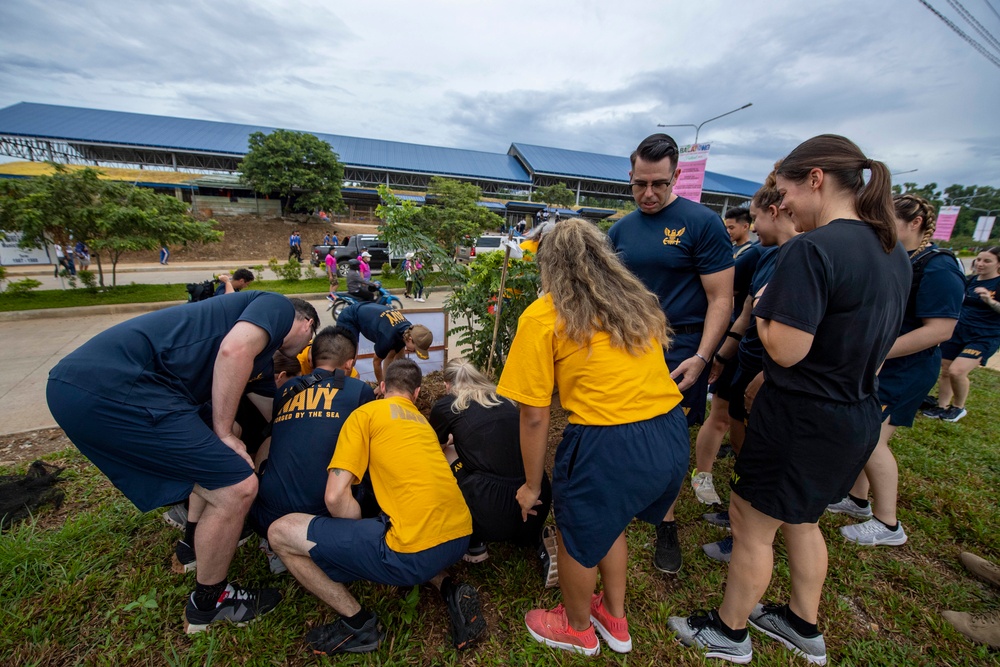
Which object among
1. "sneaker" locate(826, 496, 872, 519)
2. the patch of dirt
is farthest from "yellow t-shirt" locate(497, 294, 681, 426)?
the patch of dirt

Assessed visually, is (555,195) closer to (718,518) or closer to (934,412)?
(934,412)

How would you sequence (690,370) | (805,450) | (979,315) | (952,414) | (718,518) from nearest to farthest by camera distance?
(805,450)
(690,370)
(718,518)
(979,315)
(952,414)

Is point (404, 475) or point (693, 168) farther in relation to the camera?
point (693, 168)

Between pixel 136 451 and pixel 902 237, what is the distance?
3.91 metres

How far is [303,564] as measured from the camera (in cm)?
178

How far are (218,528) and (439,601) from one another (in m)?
1.09

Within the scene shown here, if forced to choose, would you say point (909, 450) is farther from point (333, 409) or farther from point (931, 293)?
point (333, 409)

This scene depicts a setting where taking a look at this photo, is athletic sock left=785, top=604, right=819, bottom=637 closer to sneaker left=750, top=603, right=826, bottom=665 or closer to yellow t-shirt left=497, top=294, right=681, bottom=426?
sneaker left=750, top=603, right=826, bottom=665

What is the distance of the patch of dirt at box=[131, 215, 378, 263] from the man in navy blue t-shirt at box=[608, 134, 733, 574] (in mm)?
17470

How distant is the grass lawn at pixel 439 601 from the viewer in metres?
1.79

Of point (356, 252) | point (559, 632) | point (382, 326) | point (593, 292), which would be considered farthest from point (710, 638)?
point (356, 252)

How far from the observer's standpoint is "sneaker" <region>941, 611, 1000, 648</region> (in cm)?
184

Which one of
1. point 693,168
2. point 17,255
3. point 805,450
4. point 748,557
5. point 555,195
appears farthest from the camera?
point 555,195

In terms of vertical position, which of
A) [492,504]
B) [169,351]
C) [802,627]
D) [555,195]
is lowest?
[802,627]
